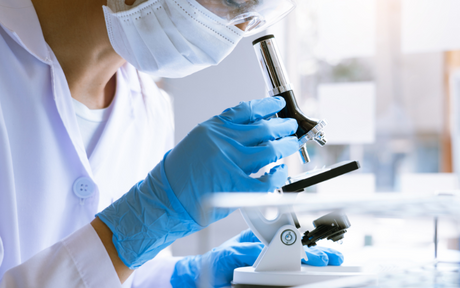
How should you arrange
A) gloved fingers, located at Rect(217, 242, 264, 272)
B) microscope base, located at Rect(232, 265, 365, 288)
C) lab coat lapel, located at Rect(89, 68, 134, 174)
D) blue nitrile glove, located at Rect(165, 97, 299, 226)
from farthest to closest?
lab coat lapel, located at Rect(89, 68, 134, 174) → gloved fingers, located at Rect(217, 242, 264, 272) → blue nitrile glove, located at Rect(165, 97, 299, 226) → microscope base, located at Rect(232, 265, 365, 288)

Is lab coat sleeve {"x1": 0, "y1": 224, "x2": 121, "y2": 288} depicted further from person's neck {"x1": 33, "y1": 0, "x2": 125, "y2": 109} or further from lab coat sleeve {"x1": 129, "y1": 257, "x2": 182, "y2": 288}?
person's neck {"x1": 33, "y1": 0, "x2": 125, "y2": 109}

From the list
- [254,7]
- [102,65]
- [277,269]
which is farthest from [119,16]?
[277,269]

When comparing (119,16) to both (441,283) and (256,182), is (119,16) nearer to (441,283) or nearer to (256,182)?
(256,182)

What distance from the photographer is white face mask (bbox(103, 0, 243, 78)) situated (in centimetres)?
91

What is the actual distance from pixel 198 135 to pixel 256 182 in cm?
17

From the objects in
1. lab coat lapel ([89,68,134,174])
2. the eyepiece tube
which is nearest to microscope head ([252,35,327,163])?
the eyepiece tube

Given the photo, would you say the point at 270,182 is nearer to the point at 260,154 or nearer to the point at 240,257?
the point at 260,154

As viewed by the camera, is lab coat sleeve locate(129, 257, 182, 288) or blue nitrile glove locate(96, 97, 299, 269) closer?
blue nitrile glove locate(96, 97, 299, 269)

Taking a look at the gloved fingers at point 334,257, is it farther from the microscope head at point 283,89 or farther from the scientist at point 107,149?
the microscope head at point 283,89

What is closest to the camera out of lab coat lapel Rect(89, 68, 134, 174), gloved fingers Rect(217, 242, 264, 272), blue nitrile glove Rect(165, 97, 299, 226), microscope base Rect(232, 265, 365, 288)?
microscope base Rect(232, 265, 365, 288)

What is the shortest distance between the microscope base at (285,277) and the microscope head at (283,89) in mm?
289

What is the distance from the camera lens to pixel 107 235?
784 mm

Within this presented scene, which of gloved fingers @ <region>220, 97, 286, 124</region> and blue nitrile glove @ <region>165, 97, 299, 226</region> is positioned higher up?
gloved fingers @ <region>220, 97, 286, 124</region>

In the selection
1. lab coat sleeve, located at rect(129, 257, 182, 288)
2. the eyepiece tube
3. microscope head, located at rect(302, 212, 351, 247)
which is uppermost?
the eyepiece tube
